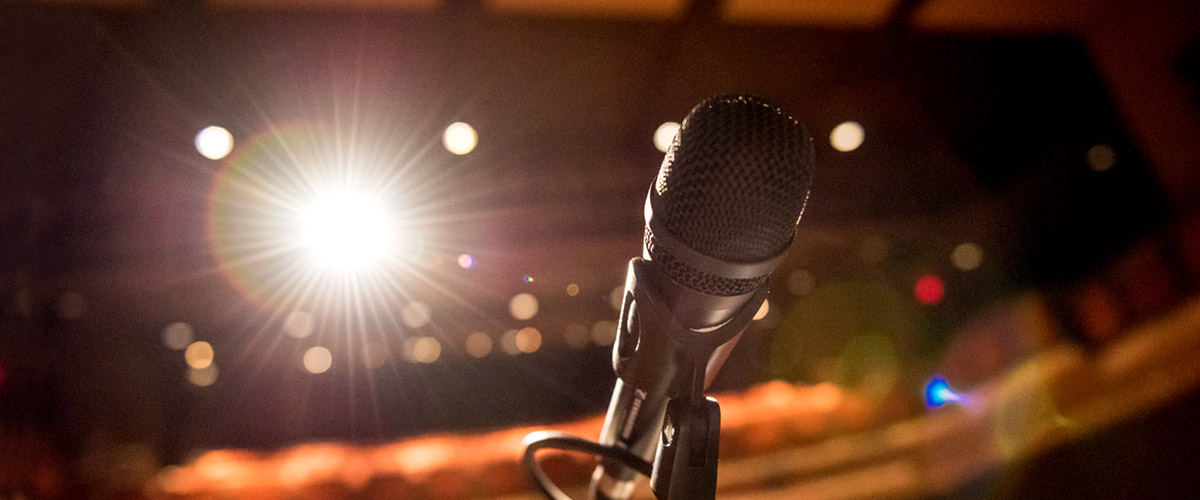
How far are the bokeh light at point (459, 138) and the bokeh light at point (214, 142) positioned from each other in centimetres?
138

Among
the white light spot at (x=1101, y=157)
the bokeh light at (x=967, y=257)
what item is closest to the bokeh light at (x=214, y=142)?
the white light spot at (x=1101, y=157)

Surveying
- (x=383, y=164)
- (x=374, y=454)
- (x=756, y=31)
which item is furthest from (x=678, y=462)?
(x=374, y=454)


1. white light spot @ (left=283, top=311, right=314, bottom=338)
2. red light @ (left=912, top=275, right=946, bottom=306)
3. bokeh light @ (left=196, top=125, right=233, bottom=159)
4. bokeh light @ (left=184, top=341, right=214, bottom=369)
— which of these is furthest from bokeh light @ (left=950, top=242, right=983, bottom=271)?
bokeh light @ (left=184, top=341, right=214, bottom=369)

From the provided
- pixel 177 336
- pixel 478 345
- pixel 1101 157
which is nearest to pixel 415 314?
pixel 478 345

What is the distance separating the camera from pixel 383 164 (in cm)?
433

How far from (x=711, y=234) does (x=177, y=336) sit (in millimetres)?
7296

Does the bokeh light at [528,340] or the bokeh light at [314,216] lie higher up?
the bokeh light at [528,340]

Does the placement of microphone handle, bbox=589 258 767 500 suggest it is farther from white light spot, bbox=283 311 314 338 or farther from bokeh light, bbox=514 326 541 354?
bokeh light, bbox=514 326 541 354

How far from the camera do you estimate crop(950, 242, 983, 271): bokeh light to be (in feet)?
16.9

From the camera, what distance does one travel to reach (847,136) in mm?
4703

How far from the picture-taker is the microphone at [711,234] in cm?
55

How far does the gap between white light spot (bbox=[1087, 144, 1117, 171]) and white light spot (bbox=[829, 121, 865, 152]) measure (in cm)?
145

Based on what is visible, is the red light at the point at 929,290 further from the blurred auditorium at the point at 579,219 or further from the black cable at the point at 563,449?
the black cable at the point at 563,449

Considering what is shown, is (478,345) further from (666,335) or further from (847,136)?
(666,335)
